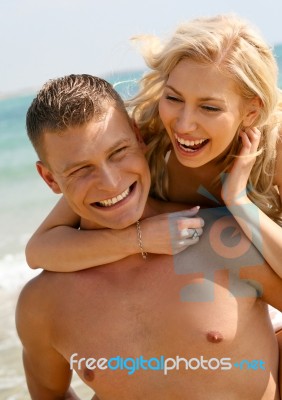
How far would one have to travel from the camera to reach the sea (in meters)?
4.62

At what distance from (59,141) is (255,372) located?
1.20 m

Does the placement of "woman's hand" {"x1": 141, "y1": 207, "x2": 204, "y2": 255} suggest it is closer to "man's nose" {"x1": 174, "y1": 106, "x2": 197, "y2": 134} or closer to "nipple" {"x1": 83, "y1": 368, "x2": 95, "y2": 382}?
"man's nose" {"x1": 174, "y1": 106, "x2": 197, "y2": 134}

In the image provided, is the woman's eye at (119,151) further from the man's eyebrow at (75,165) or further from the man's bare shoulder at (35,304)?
the man's bare shoulder at (35,304)

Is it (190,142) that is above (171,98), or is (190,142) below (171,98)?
below

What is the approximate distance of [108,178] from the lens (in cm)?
282

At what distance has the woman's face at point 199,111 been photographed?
3.12 metres

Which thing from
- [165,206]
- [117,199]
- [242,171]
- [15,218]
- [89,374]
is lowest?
[15,218]

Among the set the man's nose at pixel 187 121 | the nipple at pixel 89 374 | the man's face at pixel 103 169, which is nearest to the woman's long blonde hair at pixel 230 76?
the man's nose at pixel 187 121

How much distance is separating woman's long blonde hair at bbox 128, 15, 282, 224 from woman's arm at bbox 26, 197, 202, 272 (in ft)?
1.45

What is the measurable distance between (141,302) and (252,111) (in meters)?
1.02

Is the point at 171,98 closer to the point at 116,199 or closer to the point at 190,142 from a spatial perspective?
the point at 190,142

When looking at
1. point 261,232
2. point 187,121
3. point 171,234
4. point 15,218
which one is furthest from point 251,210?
point 15,218

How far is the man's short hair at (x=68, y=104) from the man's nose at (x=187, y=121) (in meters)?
0.28

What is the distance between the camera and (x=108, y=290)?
306 cm
